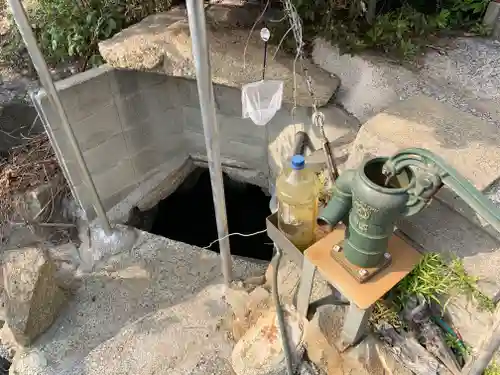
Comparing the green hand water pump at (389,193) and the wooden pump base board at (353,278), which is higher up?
the green hand water pump at (389,193)

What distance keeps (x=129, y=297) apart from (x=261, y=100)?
1.49 m

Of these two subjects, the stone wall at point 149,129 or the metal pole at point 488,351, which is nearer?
the metal pole at point 488,351

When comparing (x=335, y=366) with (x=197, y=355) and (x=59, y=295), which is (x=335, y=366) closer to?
(x=197, y=355)

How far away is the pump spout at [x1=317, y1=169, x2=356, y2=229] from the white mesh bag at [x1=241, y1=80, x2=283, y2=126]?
0.57 m

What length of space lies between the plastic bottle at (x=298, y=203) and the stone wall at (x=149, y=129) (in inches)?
28.8

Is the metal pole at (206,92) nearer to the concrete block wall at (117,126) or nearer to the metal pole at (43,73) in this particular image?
the metal pole at (43,73)

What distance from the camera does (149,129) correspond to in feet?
→ 11.0

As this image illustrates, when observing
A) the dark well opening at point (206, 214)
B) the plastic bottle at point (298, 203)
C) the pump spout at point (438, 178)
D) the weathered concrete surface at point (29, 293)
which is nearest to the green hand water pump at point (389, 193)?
the pump spout at point (438, 178)

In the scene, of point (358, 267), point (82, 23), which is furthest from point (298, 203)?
point (82, 23)

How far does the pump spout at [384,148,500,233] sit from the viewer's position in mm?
1388

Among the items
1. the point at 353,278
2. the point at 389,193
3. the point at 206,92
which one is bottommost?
the point at 353,278

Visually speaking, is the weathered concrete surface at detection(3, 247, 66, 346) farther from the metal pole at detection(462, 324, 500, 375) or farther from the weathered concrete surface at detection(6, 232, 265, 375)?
the metal pole at detection(462, 324, 500, 375)

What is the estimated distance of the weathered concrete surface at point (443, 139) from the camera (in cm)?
195

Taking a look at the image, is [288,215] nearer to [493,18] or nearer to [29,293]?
[29,293]
